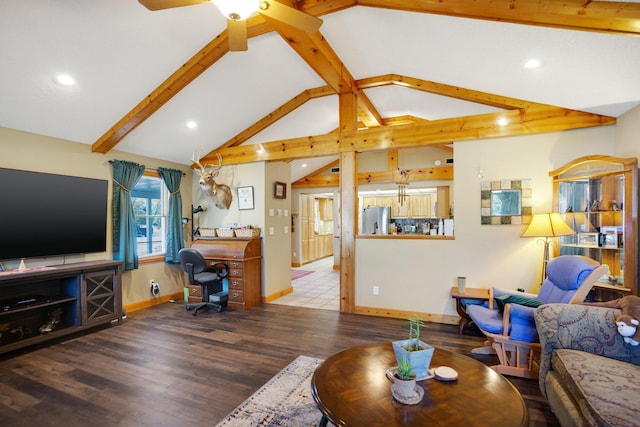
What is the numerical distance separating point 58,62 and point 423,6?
3.33 metres

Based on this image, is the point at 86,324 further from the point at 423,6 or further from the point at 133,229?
the point at 423,6

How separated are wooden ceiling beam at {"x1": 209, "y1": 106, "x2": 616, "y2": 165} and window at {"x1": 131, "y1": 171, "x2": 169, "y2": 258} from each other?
1576 mm

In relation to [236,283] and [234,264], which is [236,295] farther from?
[234,264]

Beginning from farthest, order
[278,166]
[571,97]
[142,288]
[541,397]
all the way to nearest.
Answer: [278,166], [142,288], [571,97], [541,397]

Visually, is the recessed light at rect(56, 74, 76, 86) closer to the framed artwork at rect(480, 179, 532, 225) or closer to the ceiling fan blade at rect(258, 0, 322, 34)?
the ceiling fan blade at rect(258, 0, 322, 34)

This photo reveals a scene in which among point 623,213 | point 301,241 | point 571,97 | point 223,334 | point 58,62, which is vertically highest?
point 58,62

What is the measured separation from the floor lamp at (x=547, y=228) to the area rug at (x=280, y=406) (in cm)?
275

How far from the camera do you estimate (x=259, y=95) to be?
446cm

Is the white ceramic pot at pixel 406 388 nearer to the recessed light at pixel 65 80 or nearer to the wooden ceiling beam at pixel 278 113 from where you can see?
the recessed light at pixel 65 80

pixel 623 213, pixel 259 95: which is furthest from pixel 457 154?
pixel 259 95

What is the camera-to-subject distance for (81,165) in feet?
13.3

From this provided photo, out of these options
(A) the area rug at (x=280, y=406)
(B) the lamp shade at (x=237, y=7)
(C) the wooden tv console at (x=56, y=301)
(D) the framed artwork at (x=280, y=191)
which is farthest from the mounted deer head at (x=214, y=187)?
(A) the area rug at (x=280, y=406)

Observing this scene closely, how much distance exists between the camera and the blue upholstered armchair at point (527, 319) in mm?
2467

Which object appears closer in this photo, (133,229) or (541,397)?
(541,397)
